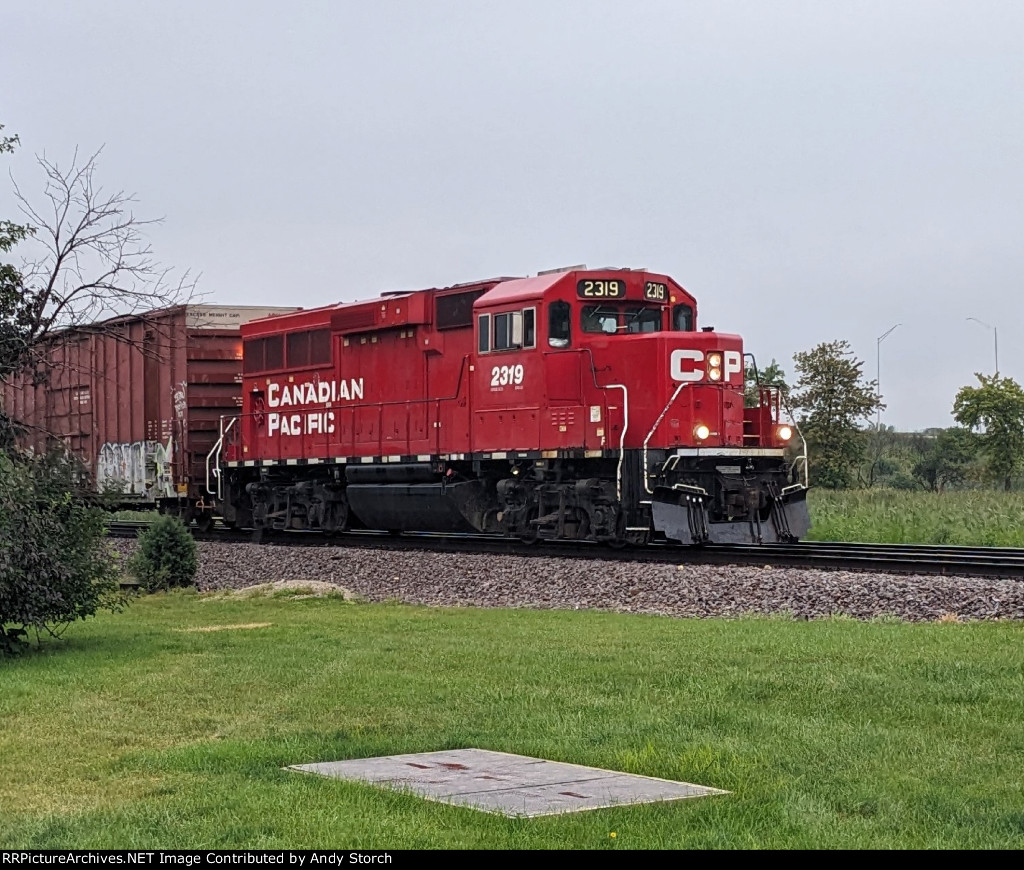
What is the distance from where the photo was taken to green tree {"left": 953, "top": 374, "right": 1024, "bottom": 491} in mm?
43312

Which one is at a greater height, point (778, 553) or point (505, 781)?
point (778, 553)

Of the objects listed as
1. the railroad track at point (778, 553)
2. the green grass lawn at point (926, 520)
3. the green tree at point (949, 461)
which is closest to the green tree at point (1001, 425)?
the green tree at point (949, 461)

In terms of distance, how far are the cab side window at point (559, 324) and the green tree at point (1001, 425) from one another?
27122mm

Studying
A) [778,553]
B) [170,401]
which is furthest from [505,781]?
[170,401]

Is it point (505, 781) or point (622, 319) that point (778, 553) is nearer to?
point (622, 319)

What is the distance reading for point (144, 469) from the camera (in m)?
27.4

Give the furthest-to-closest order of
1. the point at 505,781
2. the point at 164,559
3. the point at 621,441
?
the point at 621,441
the point at 164,559
the point at 505,781

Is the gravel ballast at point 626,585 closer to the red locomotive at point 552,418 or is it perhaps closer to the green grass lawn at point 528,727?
the green grass lawn at point 528,727

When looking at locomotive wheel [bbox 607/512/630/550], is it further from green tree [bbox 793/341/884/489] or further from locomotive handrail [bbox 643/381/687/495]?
green tree [bbox 793/341/884/489]

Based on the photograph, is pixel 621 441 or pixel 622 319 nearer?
pixel 621 441

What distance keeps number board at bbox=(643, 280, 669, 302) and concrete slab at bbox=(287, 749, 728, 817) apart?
13634 millimetres

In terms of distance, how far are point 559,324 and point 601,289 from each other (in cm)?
79

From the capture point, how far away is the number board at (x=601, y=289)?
19766mm
